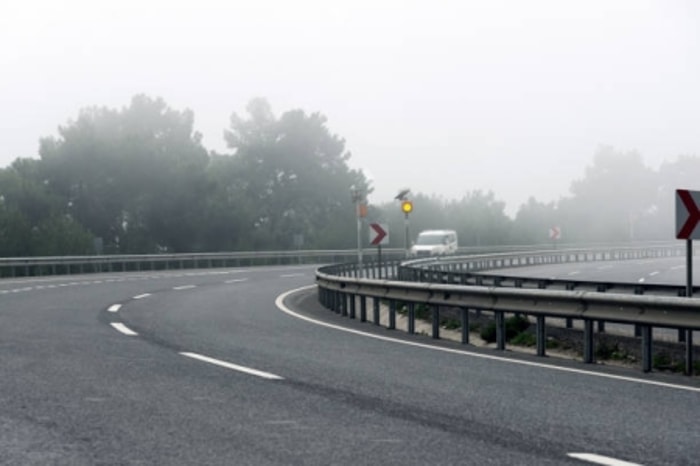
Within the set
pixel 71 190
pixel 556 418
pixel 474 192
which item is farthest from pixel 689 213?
pixel 474 192

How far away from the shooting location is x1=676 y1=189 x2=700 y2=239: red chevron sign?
12.9 meters

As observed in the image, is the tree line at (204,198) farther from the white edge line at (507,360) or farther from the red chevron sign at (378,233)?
the white edge line at (507,360)

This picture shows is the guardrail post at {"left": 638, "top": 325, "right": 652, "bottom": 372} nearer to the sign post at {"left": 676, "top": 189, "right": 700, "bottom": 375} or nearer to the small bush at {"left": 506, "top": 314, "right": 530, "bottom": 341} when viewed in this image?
the sign post at {"left": 676, "top": 189, "right": 700, "bottom": 375}

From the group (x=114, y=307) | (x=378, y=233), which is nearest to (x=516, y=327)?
(x=114, y=307)

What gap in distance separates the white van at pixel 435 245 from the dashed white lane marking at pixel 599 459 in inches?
1887

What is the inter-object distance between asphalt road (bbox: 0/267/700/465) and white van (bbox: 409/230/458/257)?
40.0 meters

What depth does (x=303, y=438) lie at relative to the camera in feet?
21.0

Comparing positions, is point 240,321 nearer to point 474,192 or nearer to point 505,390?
point 505,390

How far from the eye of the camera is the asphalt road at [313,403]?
6027 mm

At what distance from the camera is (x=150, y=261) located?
48.4 m

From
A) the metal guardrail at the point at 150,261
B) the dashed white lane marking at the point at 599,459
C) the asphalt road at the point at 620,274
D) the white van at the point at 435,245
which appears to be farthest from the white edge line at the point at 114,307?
the white van at the point at 435,245

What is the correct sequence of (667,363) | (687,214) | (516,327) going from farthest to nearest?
(516,327)
(687,214)
(667,363)

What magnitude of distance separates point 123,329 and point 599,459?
32.1 ft

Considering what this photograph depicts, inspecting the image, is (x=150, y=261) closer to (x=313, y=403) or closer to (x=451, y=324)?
(x=451, y=324)
